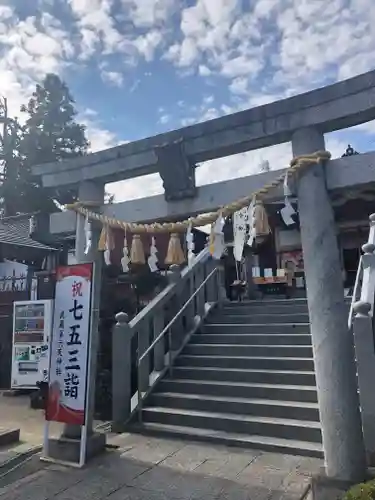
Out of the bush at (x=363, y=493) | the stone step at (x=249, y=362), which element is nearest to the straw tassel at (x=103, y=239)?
the stone step at (x=249, y=362)

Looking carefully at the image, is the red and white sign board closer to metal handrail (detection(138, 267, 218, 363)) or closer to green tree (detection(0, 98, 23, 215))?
metal handrail (detection(138, 267, 218, 363))

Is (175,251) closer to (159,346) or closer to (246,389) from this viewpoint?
(246,389)

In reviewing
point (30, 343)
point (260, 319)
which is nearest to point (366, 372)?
point (260, 319)

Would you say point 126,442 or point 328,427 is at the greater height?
point 328,427

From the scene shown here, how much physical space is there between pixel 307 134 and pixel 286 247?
1110 cm

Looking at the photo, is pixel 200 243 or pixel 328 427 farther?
pixel 200 243

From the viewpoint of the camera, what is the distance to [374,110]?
4.14 metres

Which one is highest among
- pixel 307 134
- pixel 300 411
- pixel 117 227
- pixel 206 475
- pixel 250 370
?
pixel 307 134

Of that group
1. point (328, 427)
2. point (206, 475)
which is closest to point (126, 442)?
point (206, 475)

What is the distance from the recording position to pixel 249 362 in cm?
736

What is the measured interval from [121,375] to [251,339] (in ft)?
8.85

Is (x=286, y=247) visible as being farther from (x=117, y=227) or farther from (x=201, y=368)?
(x=117, y=227)

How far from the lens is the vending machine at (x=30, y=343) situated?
983cm

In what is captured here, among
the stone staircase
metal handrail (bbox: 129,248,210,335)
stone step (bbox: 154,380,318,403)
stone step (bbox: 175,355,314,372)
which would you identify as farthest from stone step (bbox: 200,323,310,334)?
stone step (bbox: 154,380,318,403)
